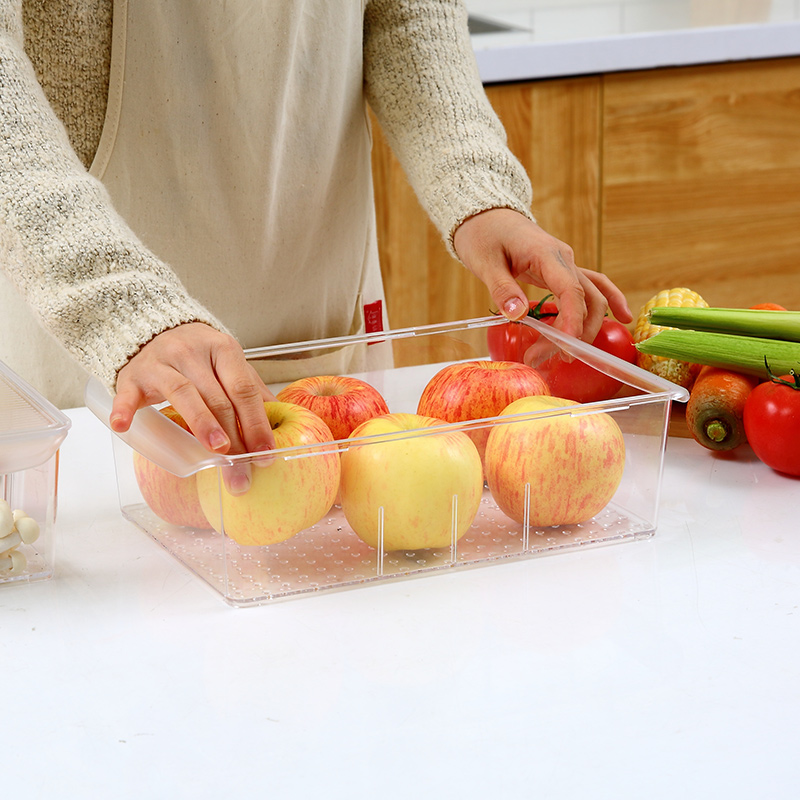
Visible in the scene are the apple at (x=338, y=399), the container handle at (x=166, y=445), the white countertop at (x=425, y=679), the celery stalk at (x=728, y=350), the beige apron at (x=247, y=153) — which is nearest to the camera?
the white countertop at (x=425, y=679)

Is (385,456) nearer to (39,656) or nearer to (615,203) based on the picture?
(39,656)

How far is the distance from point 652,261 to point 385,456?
156 cm

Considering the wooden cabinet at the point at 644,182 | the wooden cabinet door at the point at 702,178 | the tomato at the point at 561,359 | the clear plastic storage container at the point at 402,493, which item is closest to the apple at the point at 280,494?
the clear plastic storage container at the point at 402,493

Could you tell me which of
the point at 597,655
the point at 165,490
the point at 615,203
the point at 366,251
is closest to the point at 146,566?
the point at 165,490

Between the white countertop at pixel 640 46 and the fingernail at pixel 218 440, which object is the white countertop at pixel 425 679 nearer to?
the fingernail at pixel 218 440

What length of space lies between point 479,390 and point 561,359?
98 mm

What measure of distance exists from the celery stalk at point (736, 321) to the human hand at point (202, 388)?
Result: 0.40 m

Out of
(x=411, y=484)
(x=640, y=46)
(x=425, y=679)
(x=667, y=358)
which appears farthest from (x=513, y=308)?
(x=640, y=46)

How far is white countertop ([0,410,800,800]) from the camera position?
43 centimetres

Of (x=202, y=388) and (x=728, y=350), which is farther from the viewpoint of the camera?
(x=728, y=350)

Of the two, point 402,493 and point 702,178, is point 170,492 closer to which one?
point 402,493

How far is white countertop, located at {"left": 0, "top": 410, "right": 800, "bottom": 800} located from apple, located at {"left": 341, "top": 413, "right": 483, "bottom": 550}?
34mm

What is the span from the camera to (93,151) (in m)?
0.96

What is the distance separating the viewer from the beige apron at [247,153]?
3.12ft
